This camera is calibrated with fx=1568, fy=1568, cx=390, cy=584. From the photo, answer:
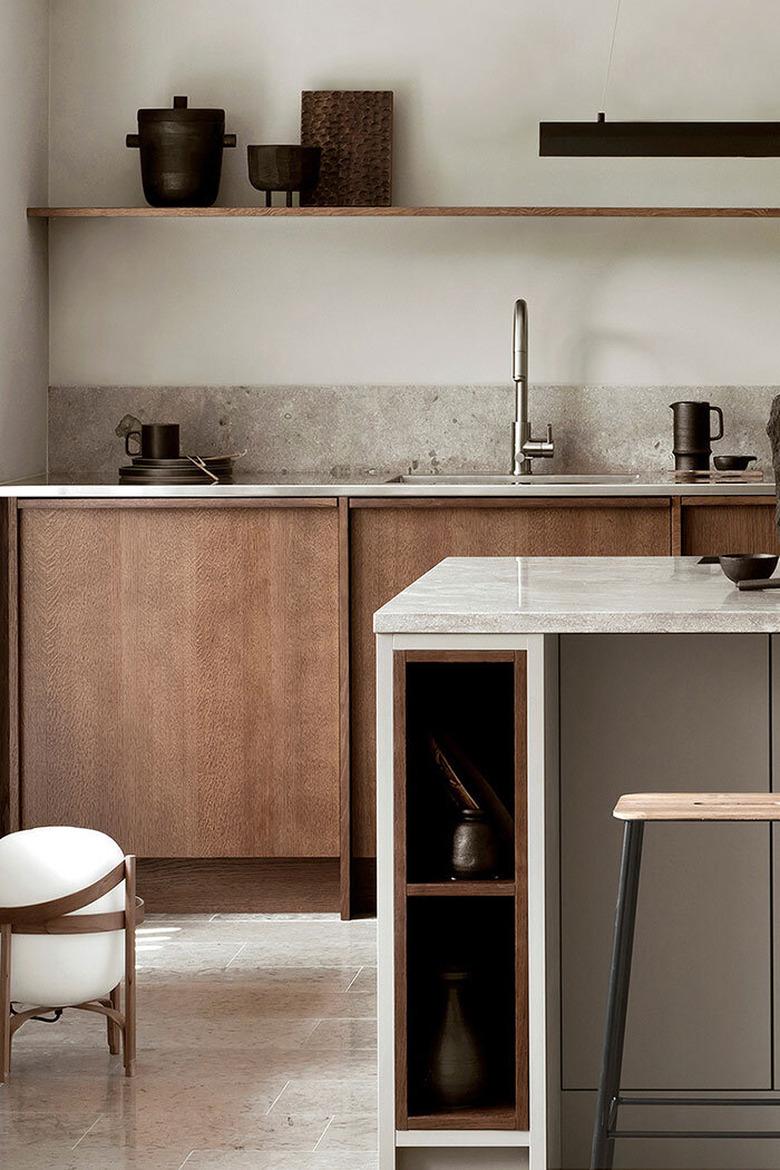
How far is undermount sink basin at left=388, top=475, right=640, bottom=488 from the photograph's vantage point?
437cm

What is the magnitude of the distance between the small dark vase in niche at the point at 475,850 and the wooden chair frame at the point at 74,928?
2.89 ft

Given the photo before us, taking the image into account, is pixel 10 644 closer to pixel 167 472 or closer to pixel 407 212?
pixel 167 472

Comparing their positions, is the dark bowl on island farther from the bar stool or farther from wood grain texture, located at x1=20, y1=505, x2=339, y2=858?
wood grain texture, located at x1=20, y1=505, x2=339, y2=858

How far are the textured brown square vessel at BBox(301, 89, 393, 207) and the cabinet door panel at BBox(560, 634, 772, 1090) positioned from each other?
2.48 metres

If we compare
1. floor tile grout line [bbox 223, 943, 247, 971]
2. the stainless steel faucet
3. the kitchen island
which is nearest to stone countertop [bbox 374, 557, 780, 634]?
the kitchen island

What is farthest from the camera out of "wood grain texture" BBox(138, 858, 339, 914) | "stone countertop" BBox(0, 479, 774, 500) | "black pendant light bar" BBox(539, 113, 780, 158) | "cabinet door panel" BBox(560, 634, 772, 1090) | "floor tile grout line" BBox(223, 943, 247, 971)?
"wood grain texture" BBox(138, 858, 339, 914)

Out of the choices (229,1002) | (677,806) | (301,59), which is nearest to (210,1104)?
(229,1002)

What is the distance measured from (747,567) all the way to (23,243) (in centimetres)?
270

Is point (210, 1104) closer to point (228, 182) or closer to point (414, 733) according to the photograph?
point (414, 733)

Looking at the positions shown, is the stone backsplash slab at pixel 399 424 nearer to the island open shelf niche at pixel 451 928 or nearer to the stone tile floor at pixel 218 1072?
the stone tile floor at pixel 218 1072

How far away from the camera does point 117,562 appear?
4027 millimetres

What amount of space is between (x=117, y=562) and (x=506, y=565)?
4.40 ft

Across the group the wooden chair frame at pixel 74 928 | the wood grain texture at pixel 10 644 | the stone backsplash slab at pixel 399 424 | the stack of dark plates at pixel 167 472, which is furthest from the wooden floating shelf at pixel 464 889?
the stone backsplash slab at pixel 399 424

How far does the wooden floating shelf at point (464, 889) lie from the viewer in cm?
223
